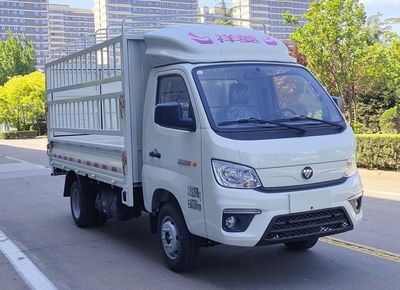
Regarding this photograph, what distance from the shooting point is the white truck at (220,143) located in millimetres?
4727

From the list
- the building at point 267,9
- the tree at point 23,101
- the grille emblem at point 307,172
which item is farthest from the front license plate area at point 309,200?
the tree at point 23,101

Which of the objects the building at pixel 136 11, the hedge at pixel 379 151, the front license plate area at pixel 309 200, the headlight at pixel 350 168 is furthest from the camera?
the hedge at pixel 379 151

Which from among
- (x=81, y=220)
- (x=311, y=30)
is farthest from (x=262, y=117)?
(x=311, y=30)

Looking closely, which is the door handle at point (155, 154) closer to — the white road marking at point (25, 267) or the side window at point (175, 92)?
the side window at point (175, 92)

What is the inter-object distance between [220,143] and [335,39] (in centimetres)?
1234

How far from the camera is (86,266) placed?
239 inches

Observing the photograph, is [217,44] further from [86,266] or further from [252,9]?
[252,9]

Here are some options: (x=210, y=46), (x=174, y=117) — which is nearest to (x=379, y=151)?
(x=210, y=46)

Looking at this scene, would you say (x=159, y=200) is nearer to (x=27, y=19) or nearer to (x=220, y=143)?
(x=220, y=143)

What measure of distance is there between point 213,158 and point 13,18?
150130mm

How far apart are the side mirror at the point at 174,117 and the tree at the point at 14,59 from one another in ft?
216

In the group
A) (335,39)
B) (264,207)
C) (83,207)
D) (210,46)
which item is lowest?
(83,207)

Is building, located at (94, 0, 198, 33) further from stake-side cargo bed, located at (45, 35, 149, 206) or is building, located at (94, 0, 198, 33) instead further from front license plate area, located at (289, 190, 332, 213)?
front license plate area, located at (289, 190, 332, 213)

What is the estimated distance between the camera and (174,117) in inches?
203
